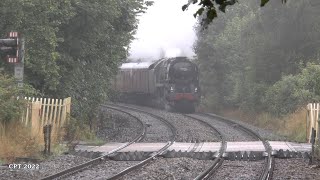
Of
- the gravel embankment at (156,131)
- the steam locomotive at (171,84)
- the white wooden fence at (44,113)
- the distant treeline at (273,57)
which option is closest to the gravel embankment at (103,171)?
the white wooden fence at (44,113)

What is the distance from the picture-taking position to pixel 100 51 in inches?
865

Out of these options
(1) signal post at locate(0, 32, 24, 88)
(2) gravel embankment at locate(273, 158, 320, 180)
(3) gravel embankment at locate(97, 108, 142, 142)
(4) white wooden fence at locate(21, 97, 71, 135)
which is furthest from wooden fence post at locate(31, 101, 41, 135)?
(2) gravel embankment at locate(273, 158, 320, 180)

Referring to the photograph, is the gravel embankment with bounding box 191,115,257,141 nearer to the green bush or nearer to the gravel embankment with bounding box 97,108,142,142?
the gravel embankment with bounding box 97,108,142,142

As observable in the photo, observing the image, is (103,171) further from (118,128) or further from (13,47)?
(118,128)

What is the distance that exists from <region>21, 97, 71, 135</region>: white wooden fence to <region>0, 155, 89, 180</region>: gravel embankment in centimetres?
181

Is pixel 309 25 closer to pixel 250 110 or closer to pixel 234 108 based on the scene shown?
pixel 250 110

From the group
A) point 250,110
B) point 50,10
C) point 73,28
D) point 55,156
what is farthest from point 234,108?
point 55,156

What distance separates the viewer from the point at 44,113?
1594 cm

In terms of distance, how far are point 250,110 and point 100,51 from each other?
13.9 meters

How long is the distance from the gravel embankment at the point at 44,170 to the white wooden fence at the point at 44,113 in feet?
5.92

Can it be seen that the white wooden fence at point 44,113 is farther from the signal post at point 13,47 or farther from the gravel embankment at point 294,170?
the gravel embankment at point 294,170

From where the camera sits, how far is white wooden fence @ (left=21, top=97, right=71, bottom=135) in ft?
47.5

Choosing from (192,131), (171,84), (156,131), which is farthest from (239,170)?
(171,84)

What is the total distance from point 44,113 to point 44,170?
513 centimetres
